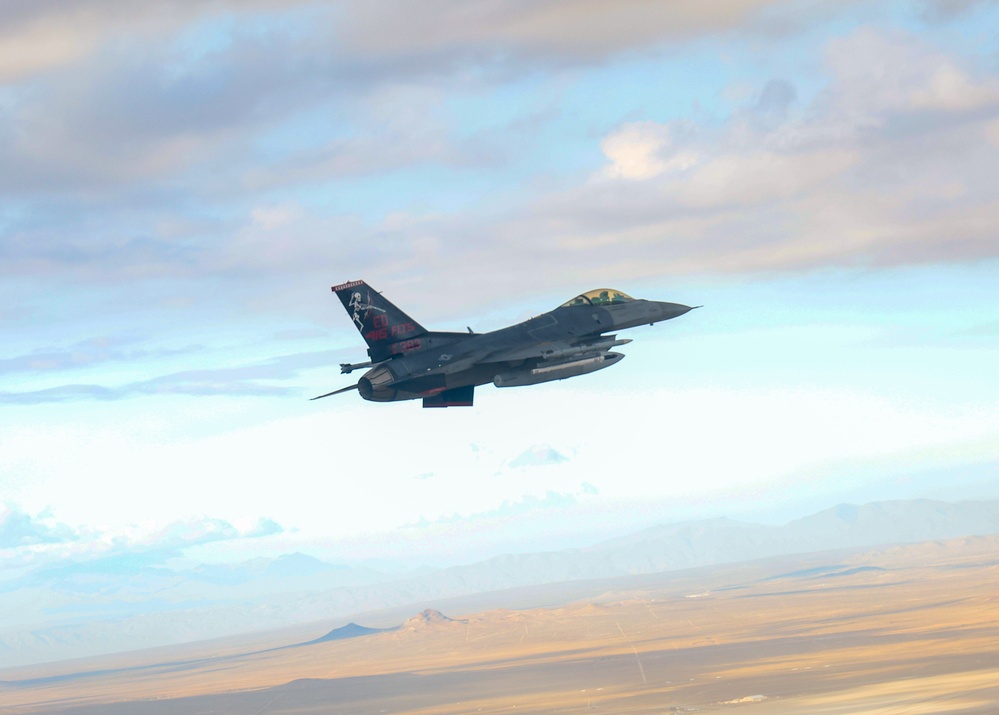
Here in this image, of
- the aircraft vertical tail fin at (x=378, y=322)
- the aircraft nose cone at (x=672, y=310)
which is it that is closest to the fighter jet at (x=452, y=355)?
the aircraft vertical tail fin at (x=378, y=322)

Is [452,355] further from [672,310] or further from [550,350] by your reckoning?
[672,310]

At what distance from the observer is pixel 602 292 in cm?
9806

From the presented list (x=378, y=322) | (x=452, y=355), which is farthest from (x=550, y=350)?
(x=378, y=322)

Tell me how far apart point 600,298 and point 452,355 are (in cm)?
1682

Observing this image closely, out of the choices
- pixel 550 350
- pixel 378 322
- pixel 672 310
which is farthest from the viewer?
pixel 672 310

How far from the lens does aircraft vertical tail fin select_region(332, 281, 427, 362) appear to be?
89.9m

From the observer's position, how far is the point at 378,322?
9006 centimetres

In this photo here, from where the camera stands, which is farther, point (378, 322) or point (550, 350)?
point (378, 322)

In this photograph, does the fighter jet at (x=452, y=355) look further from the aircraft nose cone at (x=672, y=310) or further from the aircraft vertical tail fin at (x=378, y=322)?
the aircraft nose cone at (x=672, y=310)

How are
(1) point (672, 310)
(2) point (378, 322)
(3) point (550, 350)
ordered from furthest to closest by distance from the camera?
(1) point (672, 310), (2) point (378, 322), (3) point (550, 350)

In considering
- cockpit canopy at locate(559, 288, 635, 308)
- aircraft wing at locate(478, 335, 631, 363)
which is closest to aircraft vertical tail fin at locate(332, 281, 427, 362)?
aircraft wing at locate(478, 335, 631, 363)

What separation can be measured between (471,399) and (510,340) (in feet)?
21.2

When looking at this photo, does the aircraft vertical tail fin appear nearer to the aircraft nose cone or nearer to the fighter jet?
the fighter jet

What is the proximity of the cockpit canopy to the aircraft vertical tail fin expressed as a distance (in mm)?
15002
